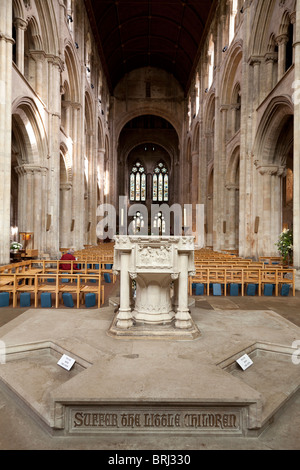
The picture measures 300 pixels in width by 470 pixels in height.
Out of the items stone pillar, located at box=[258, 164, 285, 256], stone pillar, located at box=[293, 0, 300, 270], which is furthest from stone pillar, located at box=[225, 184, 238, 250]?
stone pillar, located at box=[293, 0, 300, 270]

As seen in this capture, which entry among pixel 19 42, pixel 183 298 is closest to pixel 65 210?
pixel 19 42

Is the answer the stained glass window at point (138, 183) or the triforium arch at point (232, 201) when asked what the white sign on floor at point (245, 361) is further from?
the stained glass window at point (138, 183)

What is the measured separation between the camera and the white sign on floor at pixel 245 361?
3.56 m

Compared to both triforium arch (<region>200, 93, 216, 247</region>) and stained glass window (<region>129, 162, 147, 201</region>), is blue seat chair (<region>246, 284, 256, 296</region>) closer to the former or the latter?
triforium arch (<region>200, 93, 216, 247</region>)

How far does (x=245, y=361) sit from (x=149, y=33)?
104ft

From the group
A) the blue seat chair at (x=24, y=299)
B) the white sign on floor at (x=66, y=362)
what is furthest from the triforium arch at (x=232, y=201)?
the white sign on floor at (x=66, y=362)

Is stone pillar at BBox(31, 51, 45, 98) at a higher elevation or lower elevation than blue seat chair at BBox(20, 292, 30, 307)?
higher

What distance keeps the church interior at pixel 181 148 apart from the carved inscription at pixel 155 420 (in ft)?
0.29

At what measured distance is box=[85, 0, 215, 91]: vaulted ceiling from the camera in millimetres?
23625

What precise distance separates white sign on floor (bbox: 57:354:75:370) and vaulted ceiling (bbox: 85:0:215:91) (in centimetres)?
2437

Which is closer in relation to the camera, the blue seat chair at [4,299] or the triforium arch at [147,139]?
the blue seat chair at [4,299]

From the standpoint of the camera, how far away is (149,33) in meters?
28.5

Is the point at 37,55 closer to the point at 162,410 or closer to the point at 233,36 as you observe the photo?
the point at 233,36

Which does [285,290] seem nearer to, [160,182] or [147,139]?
[147,139]
